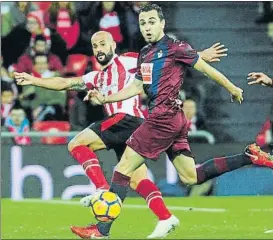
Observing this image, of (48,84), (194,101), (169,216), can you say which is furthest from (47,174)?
(169,216)

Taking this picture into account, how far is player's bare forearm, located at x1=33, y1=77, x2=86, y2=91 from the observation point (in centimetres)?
913

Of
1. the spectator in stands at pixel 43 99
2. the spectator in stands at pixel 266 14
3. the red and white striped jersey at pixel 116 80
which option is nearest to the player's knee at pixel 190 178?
the red and white striped jersey at pixel 116 80

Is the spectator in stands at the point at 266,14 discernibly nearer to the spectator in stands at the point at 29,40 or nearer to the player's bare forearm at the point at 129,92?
the spectator in stands at the point at 29,40

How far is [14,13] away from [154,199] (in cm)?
700

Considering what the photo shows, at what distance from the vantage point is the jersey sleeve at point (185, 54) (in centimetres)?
826

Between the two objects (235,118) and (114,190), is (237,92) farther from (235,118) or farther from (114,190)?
(235,118)

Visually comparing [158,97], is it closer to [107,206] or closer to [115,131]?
[107,206]

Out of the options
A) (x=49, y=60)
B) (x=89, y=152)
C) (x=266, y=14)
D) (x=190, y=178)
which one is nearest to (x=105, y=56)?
(x=89, y=152)

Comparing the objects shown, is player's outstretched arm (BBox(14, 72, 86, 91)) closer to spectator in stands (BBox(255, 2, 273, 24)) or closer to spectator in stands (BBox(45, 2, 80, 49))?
spectator in stands (BBox(45, 2, 80, 49))

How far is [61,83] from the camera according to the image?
30.8 feet

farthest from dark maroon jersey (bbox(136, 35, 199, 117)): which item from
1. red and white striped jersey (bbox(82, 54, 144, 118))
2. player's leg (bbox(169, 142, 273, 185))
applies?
red and white striped jersey (bbox(82, 54, 144, 118))

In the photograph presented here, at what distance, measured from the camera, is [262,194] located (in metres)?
13.3

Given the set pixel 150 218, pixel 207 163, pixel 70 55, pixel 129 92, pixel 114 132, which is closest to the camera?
pixel 129 92

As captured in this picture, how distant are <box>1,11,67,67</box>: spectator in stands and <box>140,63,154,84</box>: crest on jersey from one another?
6.34m
